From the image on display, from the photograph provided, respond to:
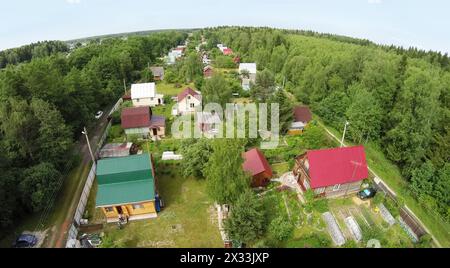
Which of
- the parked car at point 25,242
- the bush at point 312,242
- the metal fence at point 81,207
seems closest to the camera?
the parked car at point 25,242

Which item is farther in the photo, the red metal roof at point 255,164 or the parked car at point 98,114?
→ the parked car at point 98,114

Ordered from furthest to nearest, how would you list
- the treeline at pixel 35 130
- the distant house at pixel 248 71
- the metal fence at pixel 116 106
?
1. the distant house at pixel 248 71
2. the metal fence at pixel 116 106
3. the treeline at pixel 35 130

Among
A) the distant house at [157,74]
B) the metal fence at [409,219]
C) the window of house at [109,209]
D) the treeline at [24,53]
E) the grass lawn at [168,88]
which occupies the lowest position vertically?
the metal fence at [409,219]

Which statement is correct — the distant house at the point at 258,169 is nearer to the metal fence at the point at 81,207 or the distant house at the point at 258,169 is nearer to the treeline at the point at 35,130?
the metal fence at the point at 81,207

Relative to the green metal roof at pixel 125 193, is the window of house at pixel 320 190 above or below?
below

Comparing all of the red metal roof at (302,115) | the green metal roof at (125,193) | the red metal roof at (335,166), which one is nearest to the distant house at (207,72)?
the red metal roof at (302,115)

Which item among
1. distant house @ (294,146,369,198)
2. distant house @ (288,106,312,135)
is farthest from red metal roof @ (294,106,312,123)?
distant house @ (294,146,369,198)

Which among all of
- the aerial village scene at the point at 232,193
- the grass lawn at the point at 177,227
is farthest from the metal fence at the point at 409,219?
the grass lawn at the point at 177,227
